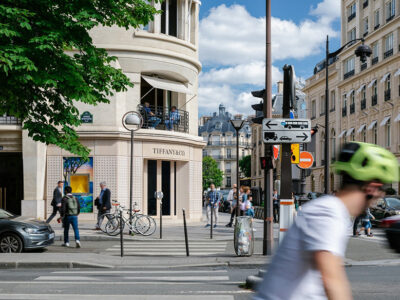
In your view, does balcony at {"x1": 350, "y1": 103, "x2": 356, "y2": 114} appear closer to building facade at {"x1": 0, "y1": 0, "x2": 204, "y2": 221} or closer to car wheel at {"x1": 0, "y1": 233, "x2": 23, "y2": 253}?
building facade at {"x1": 0, "y1": 0, "x2": 204, "y2": 221}

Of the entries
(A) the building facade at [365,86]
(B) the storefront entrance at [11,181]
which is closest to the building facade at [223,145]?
(A) the building facade at [365,86]

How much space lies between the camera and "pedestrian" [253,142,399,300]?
2.44 meters

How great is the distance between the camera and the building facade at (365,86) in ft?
162

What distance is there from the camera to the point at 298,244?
2520 mm

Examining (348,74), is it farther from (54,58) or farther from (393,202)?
(54,58)

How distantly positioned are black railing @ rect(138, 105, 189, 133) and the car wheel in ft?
42.8

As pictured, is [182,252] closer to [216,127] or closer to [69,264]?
[69,264]

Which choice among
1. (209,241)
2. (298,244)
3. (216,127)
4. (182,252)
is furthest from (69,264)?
(216,127)

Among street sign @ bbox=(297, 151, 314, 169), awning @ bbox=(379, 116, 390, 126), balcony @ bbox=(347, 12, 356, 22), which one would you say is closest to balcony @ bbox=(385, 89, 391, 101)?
awning @ bbox=(379, 116, 390, 126)

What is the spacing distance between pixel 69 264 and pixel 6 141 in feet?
48.1

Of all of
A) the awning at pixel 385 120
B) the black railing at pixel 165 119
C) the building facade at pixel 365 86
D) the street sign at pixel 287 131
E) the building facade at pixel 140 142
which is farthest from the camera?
the building facade at pixel 365 86

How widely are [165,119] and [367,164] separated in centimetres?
2620

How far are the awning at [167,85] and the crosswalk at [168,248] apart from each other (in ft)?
31.9

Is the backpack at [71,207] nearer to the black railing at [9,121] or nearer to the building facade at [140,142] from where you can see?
the building facade at [140,142]
